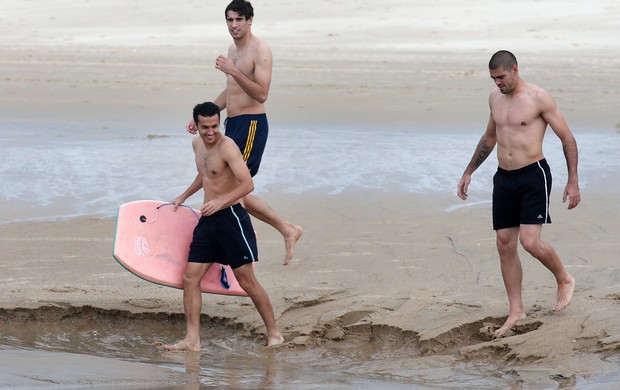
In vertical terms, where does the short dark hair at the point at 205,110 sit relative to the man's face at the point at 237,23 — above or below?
below

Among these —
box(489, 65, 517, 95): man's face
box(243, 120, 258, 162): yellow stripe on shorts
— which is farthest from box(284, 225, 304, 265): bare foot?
box(489, 65, 517, 95): man's face

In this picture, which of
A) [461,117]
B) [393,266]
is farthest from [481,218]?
[461,117]

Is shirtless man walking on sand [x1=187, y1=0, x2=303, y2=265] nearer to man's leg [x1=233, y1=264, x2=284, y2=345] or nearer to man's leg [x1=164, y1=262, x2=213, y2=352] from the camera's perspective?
man's leg [x1=233, y1=264, x2=284, y2=345]

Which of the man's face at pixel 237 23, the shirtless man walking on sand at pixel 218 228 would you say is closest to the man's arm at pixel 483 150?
the shirtless man walking on sand at pixel 218 228

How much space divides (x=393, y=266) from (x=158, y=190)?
375cm

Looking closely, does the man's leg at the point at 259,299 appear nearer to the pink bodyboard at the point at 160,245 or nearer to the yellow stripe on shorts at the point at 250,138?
the pink bodyboard at the point at 160,245

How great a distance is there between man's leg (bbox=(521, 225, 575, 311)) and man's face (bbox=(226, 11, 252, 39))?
2.42 meters

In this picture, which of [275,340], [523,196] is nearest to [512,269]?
[523,196]

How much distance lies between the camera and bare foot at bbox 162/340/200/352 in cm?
657

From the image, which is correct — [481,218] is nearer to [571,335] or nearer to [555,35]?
[571,335]

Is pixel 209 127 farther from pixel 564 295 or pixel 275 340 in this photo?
pixel 564 295

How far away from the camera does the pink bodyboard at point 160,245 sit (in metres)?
6.95

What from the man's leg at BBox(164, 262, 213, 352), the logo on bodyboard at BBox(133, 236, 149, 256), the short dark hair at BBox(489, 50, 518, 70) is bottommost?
the man's leg at BBox(164, 262, 213, 352)

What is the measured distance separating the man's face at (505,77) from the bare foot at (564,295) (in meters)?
1.27
